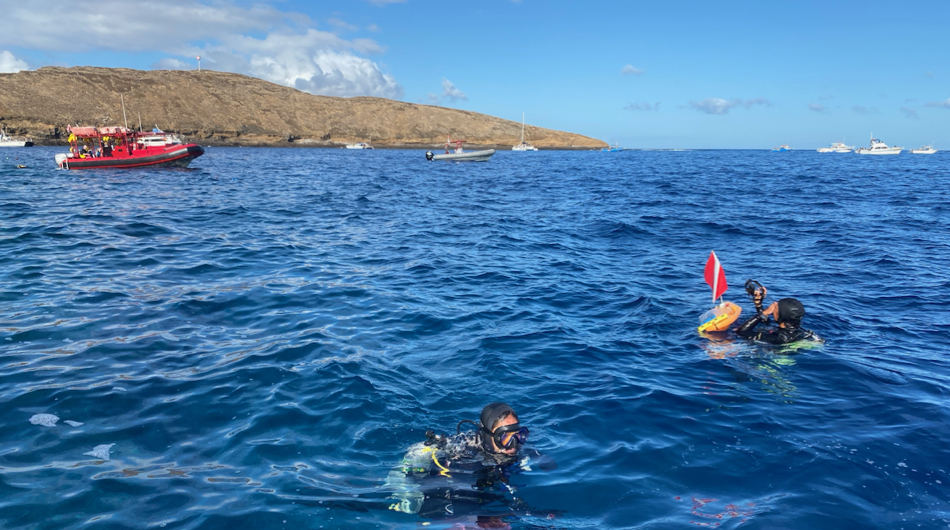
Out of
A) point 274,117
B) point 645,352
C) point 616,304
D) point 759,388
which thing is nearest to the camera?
point 759,388

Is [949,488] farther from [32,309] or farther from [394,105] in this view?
[394,105]

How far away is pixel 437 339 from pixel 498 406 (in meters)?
3.60

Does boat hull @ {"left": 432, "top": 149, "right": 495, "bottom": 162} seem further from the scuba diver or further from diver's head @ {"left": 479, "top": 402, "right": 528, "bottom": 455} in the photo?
diver's head @ {"left": 479, "top": 402, "right": 528, "bottom": 455}

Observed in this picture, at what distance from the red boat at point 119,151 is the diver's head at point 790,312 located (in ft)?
117

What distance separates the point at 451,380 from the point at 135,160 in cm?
3536

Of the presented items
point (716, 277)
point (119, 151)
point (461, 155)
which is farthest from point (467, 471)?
point (461, 155)

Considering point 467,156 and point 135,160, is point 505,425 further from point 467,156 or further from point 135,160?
point 467,156

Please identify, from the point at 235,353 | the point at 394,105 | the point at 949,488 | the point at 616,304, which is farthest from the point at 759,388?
the point at 394,105

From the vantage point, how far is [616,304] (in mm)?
10195

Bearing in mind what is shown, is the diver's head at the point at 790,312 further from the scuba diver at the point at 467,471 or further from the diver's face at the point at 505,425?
the diver's face at the point at 505,425

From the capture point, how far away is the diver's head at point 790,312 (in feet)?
25.2

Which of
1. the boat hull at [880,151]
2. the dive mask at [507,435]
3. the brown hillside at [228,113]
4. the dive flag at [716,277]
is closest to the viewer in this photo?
the dive mask at [507,435]

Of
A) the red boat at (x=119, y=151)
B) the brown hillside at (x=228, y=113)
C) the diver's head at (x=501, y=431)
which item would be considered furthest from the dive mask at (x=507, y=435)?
the brown hillside at (x=228, y=113)

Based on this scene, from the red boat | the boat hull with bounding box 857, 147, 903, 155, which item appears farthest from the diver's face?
the boat hull with bounding box 857, 147, 903, 155
